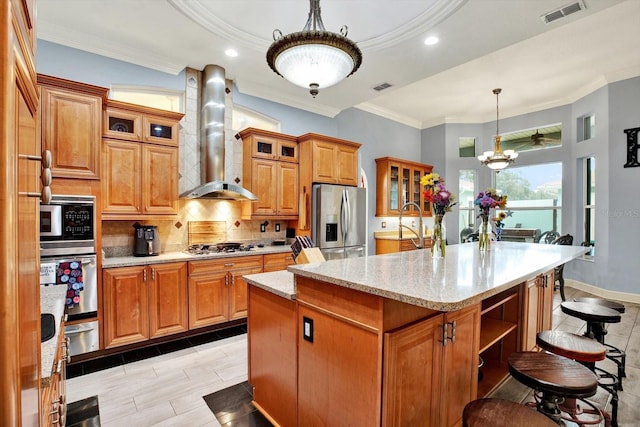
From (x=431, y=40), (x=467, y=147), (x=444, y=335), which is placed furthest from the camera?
(x=467, y=147)

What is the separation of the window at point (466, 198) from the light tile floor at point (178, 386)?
160 inches

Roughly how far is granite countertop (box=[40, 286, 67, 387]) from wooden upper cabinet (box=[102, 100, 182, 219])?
148 cm

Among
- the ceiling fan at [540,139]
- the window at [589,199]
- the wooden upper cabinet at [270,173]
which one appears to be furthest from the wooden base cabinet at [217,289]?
the ceiling fan at [540,139]

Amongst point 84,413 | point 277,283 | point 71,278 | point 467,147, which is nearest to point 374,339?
point 277,283

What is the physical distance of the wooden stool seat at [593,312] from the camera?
2344 millimetres

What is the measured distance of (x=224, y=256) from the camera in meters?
3.66

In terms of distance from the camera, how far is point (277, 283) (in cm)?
217

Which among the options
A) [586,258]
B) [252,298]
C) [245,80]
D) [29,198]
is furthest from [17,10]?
[586,258]

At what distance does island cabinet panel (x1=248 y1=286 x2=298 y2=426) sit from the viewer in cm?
192

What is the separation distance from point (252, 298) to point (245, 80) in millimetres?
3269

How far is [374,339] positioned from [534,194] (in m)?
6.81

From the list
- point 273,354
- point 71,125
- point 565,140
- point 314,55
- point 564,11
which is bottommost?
point 273,354

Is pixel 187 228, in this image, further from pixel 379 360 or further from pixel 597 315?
pixel 597 315

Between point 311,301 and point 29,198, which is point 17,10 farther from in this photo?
point 311,301
